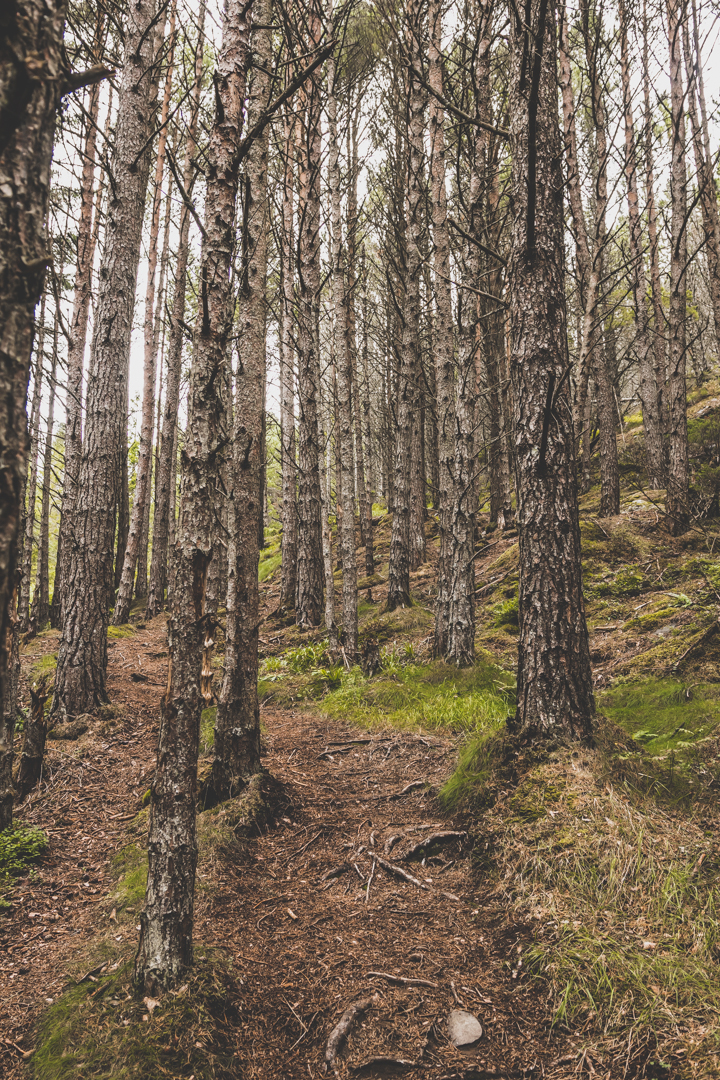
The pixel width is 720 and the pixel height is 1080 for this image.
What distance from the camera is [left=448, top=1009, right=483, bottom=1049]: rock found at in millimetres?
2154

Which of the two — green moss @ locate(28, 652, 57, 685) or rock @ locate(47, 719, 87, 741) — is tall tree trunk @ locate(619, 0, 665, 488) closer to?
rock @ locate(47, 719, 87, 741)

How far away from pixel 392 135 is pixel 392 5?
4.88 metres

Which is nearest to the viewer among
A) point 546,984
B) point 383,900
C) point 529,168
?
point 546,984

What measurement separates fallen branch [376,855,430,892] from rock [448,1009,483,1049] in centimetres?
87

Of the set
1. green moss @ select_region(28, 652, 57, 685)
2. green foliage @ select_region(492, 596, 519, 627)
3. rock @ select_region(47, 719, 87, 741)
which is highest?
green foliage @ select_region(492, 596, 519, 627)

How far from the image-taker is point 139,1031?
210cm

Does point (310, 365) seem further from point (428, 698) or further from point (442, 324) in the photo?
point (428, 698)

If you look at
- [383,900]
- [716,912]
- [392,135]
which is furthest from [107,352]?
[392,135]

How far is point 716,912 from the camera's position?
7.56ft

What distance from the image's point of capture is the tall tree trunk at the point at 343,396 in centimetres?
727

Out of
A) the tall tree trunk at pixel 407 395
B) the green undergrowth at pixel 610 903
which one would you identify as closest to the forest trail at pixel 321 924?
the green undergrowth at pixel 610 903

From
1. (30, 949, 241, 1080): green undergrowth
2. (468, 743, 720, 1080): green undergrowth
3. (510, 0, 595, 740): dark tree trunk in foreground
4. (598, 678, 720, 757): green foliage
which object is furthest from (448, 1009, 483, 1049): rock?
(598, 678, 720, 757): green foliage

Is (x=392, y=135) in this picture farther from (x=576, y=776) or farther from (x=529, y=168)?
(x=576, y=776)

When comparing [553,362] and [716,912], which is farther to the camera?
[553,362]
